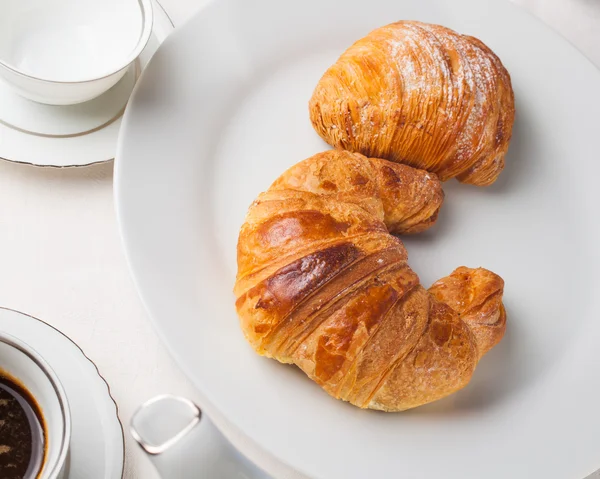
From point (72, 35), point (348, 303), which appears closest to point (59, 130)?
point (72, 35)

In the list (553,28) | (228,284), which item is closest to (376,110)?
(228,284)

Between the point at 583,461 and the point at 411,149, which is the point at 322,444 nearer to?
the point at 583,461

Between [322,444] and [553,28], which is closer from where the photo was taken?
[322,444]

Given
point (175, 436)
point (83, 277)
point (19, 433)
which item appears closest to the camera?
point (175, 436)

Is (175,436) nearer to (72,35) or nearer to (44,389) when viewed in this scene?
(44,389)

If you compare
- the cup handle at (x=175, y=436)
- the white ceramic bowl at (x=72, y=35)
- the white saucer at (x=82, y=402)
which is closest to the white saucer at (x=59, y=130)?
the white ceramic bowl at (x=72, y=35)

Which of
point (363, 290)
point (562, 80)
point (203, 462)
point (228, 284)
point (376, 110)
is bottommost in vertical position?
point (228, 284)
